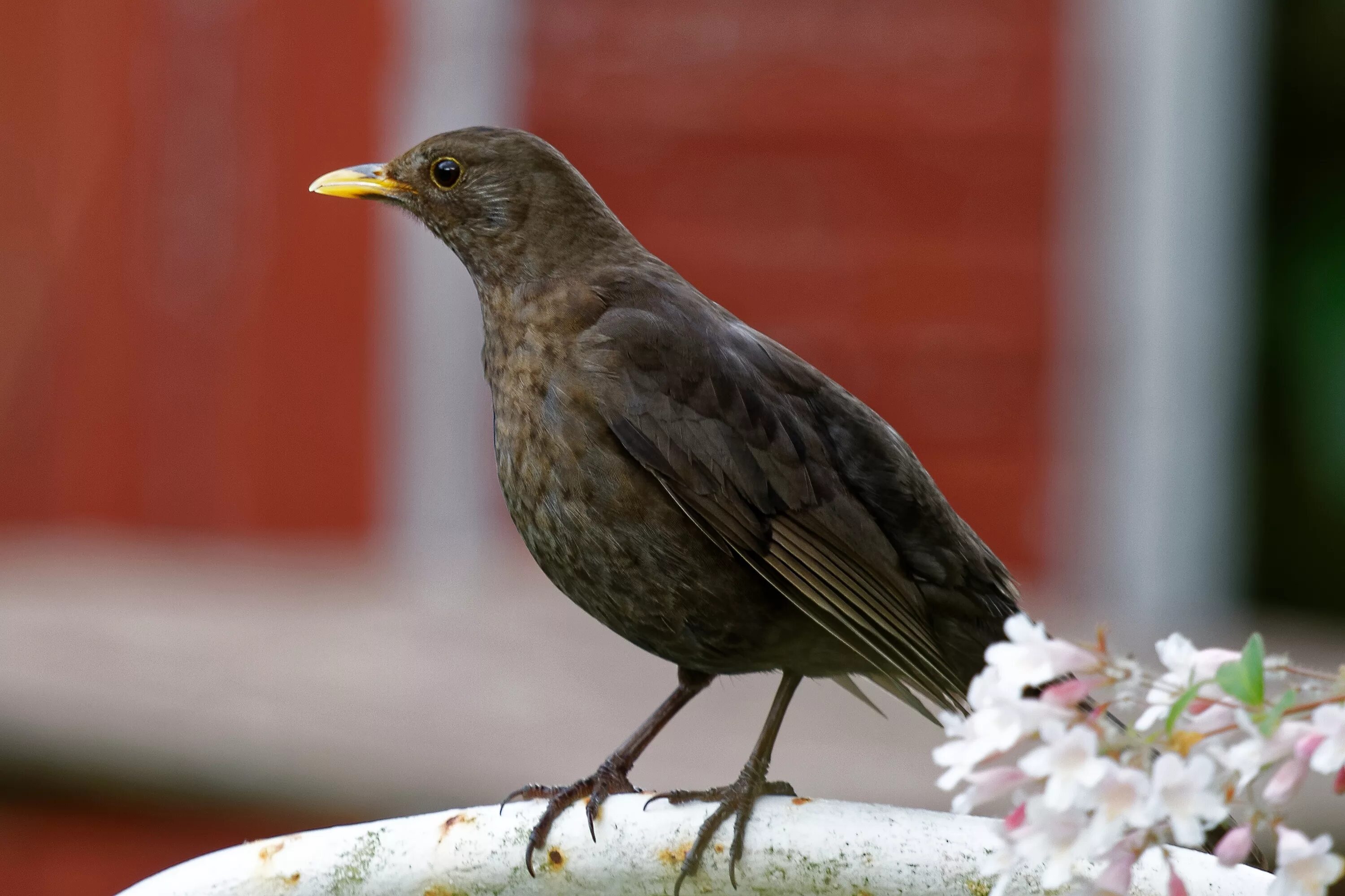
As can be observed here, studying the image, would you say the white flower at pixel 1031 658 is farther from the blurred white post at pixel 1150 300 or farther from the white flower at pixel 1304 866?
the blurred white post at pixel 1150 300

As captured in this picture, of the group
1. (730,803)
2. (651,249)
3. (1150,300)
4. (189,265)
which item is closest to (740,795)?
(730,803)

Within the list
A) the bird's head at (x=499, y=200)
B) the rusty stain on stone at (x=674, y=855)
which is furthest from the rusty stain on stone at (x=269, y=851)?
the bird's head at (x=499, y=200)

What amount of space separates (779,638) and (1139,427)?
17.6 ft

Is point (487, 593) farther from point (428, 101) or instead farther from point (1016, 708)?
point (1016, 708)

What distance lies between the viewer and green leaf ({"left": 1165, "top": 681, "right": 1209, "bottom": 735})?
122cm

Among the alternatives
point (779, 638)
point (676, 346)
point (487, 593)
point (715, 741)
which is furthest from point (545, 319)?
point (487, 593)

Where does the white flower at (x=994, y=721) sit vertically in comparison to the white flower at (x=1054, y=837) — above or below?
above

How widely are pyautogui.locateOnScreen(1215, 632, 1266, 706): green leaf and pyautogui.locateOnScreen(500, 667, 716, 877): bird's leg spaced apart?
107 cm

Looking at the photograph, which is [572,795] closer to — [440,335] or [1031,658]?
[1031,658]

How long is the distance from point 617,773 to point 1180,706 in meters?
1.44

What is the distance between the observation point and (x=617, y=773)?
2564mm

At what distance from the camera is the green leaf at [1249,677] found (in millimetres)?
1212

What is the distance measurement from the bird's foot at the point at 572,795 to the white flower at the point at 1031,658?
880 millimetres

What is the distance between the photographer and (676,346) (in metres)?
2.35
